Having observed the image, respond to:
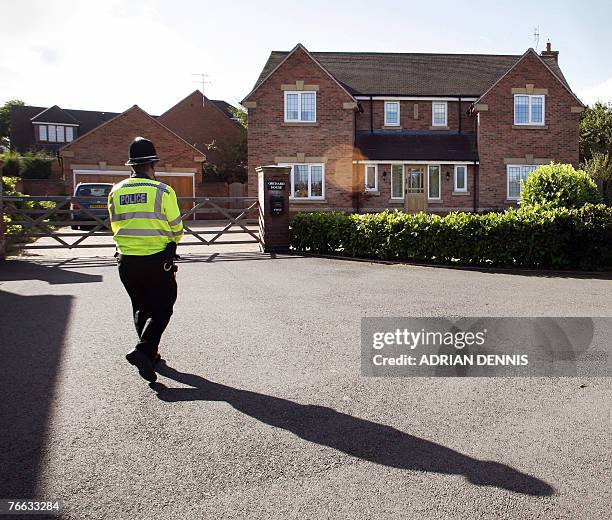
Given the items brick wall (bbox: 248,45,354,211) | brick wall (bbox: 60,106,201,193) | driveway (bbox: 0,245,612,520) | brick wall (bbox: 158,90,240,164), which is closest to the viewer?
driveway (bbox: 0,245,612,520)

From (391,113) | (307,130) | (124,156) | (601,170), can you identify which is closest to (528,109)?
(391,113)

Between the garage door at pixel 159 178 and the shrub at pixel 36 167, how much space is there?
13107 mm

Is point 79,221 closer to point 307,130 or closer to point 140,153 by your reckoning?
point 307,130

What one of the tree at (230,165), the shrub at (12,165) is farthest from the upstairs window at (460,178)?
the shrub at (12,165)

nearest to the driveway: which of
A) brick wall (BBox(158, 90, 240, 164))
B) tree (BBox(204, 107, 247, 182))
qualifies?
tree (BBox(204, 107, 247, 182))

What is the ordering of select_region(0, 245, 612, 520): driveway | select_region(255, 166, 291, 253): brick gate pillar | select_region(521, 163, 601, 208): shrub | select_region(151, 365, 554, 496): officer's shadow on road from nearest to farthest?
select_region(0, 245, 612, 520): driveway < select_region(151, 365, 554, 496): officer's shadow on road < select_region(521, 163, 601, 208): shrub < select_region(255, 166, 291, 253): brick gate pillar

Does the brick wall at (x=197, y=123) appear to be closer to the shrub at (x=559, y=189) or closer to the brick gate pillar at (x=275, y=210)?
the brick gate pillar at (x=275, y=210)

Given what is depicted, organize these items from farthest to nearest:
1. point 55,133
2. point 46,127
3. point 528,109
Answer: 1. point 55,133
2. point 46,127
3. point 528,109

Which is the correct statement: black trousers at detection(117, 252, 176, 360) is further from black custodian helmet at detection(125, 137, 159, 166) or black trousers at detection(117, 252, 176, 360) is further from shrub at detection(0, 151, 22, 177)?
shrub at detection(0, 151, 22, 177)

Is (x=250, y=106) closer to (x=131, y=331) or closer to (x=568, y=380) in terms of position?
(x=131, y=331)

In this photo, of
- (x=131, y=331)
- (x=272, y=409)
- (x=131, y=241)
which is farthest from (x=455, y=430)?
(x=131, y=331)

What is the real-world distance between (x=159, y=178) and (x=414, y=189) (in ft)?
44.4

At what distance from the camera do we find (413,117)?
104 feet

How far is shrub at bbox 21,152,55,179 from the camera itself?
4412cm
